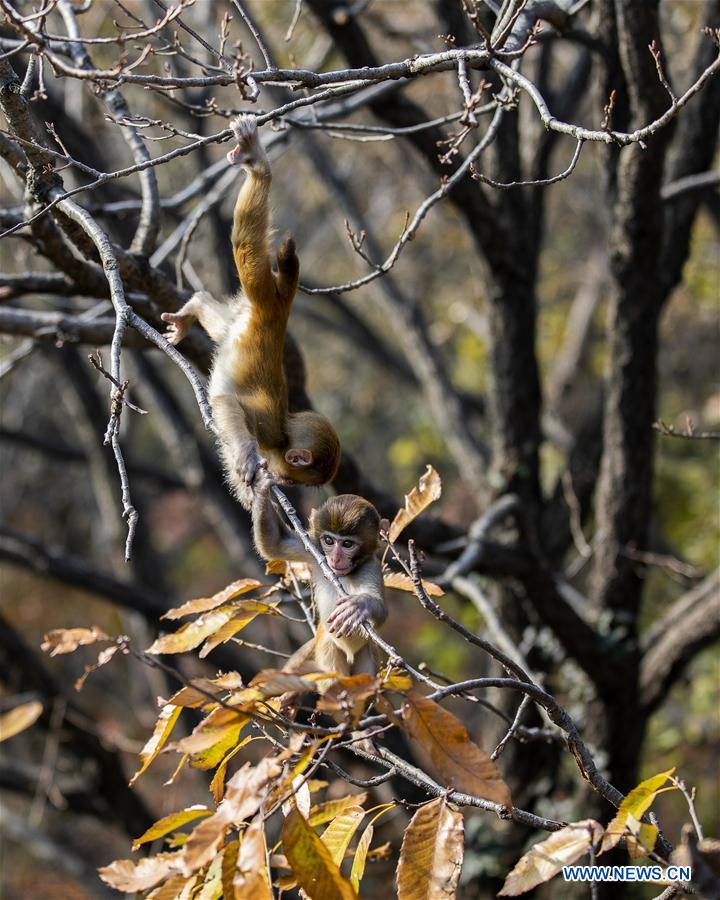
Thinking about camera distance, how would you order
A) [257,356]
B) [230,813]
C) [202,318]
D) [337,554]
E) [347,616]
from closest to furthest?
[230,813], [347,616], [337,554], [257,356], [202,318]

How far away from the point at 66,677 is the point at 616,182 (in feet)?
41.0

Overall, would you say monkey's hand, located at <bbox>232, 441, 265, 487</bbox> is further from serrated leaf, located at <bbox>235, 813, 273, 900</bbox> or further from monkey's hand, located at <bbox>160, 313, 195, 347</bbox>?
serrated leaf, located at <bbox>235, 813, 273, 900</bbox>

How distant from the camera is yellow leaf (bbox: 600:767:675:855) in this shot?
225 centimetres

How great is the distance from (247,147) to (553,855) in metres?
2.59

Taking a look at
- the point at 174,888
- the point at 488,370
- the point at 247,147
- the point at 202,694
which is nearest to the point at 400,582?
the point at 202,694

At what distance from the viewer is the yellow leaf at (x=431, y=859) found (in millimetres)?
2271

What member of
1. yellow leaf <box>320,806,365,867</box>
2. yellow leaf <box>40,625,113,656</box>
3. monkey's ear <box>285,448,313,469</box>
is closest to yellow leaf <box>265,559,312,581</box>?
monkey's ear <box>285,448,313,469</box>

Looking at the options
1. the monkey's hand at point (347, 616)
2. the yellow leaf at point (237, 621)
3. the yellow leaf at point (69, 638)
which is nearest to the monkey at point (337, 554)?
the monkey's hand at point (347, 616)

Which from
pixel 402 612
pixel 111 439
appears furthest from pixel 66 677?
pixel 111 439

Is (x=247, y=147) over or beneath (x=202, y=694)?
over

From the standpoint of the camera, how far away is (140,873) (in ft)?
8.33

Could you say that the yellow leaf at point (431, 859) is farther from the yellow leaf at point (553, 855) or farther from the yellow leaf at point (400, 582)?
the yellow leaf at point (400, 582)

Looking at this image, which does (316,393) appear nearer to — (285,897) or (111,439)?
(285,897)

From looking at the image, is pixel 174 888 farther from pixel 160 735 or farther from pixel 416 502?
pixel 416 502
